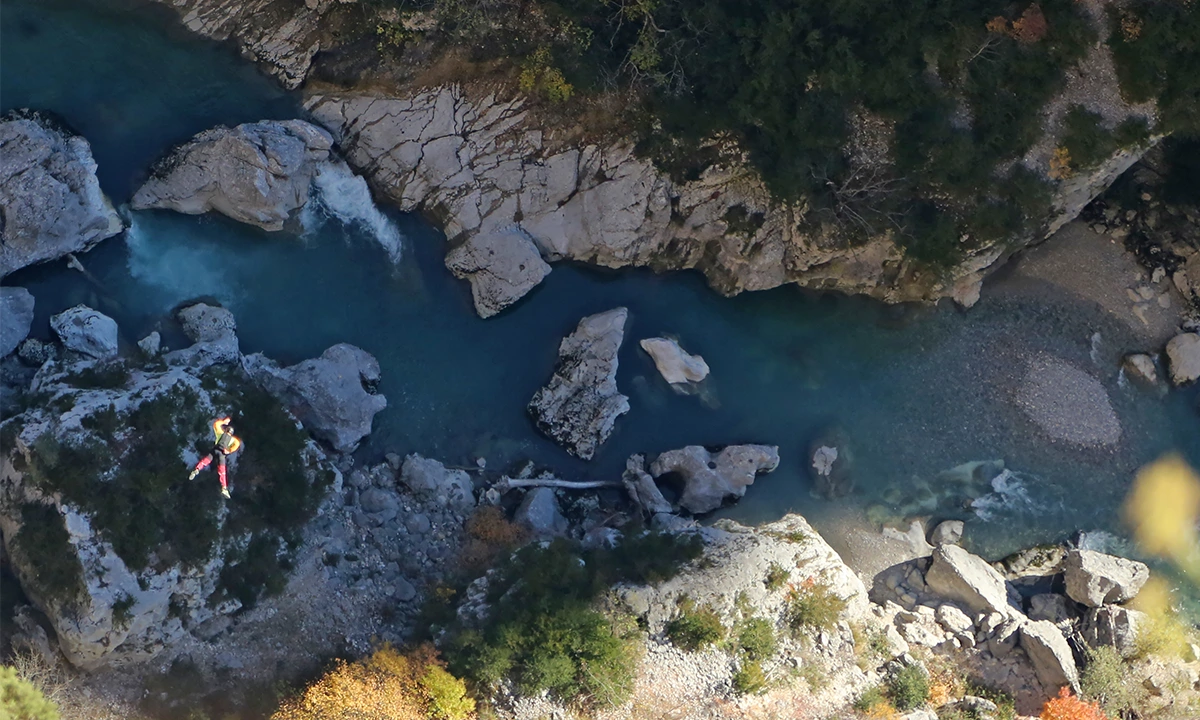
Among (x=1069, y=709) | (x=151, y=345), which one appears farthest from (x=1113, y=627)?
(x=151, y=345)

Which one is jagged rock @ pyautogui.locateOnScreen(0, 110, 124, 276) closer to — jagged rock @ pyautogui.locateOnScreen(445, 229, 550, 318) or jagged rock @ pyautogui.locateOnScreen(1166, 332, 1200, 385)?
jagged rock @ pyautogui.locateOnScreen(445, 229, 550, 318)

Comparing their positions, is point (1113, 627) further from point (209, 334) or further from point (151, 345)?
point (151, 345)

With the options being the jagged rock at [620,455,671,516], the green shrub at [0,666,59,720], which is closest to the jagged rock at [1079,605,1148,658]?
the jagged rock at [620,455,671,516]

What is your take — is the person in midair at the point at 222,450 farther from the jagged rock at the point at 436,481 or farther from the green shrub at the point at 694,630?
the green shrub at the point at 694,630

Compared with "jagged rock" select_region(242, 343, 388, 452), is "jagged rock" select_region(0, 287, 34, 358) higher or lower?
higher

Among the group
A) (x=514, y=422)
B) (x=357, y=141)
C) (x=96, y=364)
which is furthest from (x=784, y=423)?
(x=96, y=364)

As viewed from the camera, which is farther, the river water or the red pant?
the river water

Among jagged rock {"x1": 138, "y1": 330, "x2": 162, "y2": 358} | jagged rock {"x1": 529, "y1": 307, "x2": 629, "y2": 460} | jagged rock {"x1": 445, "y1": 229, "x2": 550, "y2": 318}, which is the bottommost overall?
jagged rock {"x1": 529, "y1": 307, "x2": 629, "y2": 460}
